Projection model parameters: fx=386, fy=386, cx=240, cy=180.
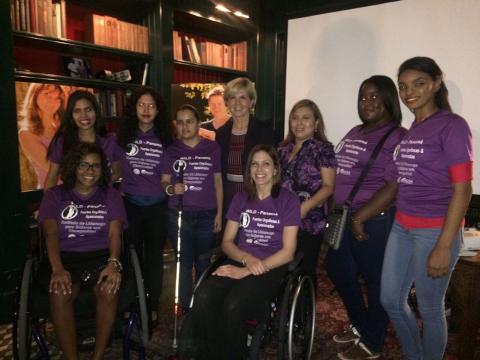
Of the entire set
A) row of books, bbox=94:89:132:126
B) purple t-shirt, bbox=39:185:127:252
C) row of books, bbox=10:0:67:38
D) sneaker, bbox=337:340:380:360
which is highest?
row of books, bbox=10:0:67:38

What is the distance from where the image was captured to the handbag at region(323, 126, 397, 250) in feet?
6.32

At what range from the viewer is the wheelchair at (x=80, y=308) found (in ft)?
5.62

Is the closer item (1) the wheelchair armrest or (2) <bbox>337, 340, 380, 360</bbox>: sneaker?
(1) the wheelchair armrest

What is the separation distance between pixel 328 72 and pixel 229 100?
1734mm

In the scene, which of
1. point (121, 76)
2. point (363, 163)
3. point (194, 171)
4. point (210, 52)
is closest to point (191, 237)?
point (194, 171)

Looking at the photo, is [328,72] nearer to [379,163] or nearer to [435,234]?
[379,163]

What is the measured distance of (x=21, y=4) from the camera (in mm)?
2588

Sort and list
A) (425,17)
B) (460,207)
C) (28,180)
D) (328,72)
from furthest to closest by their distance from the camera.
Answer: (328,72), (425,17), (28,180), (460,207)

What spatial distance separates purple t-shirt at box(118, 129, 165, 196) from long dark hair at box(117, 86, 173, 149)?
0.04 meters

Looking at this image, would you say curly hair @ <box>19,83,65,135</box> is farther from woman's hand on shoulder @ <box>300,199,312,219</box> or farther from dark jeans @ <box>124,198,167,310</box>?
woman's hand on shoulder @ <box>300,199,312,219</box>

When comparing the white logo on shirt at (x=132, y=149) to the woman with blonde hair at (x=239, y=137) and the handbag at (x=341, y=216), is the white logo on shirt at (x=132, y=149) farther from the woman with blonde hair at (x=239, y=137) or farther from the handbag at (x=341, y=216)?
the handbag at (x=341, y=216)

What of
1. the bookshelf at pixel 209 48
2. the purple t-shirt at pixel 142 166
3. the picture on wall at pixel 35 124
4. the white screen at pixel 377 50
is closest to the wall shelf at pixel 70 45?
the picture on wall at pixel 35 124

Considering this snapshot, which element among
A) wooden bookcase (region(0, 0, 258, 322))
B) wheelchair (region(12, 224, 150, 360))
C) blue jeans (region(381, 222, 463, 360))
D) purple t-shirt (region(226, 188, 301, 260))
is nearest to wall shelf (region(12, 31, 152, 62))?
wooden bookcase (region(0, 0, 258, 322))

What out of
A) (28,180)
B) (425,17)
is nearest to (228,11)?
(425,17)
